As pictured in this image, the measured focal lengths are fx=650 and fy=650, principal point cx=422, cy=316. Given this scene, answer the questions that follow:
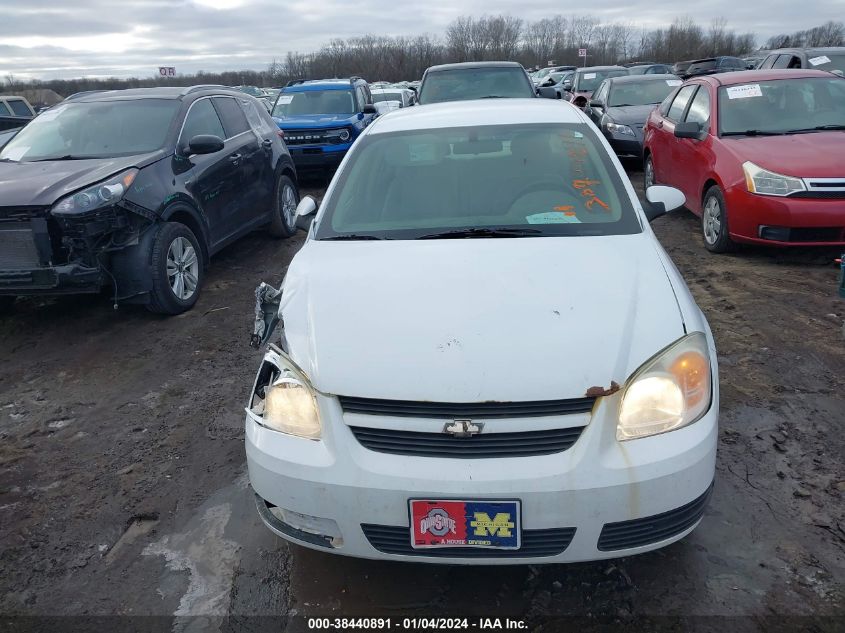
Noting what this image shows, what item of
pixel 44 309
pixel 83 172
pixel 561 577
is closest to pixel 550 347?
pixel 561 577

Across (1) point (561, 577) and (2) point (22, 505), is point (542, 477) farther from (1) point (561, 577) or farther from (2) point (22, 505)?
(2) point (22, 505)

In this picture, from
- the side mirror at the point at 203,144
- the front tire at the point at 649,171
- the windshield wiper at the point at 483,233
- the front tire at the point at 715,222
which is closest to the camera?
the windshield wiper at the point at 483,233

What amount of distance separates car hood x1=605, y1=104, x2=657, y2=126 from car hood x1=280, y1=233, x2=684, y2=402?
8576 millimetres

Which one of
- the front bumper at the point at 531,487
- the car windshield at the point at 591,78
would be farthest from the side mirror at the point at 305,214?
the car windshield at the point at 591,78

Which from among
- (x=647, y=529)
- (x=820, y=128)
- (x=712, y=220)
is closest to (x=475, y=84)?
(x=712, y=220)

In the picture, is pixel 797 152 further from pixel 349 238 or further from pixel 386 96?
pixel 386 96

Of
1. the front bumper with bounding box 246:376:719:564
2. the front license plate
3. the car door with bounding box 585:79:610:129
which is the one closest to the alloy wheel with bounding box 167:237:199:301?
the front bumper with bounding box 246:376:719:564

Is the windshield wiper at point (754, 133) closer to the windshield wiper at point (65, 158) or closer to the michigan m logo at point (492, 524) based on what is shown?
the michigan m logo at point (492, 524)

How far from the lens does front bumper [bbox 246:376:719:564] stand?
2.04 metres

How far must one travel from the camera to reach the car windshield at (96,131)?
227 inches

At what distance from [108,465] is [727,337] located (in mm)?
4022

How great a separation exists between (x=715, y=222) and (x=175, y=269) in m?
5.06

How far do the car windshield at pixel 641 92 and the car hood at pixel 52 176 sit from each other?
8.85m

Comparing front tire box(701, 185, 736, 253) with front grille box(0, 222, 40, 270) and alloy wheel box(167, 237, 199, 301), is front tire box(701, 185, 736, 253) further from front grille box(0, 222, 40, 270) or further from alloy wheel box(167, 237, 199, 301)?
front grille box(0, 222, 40, 270)
